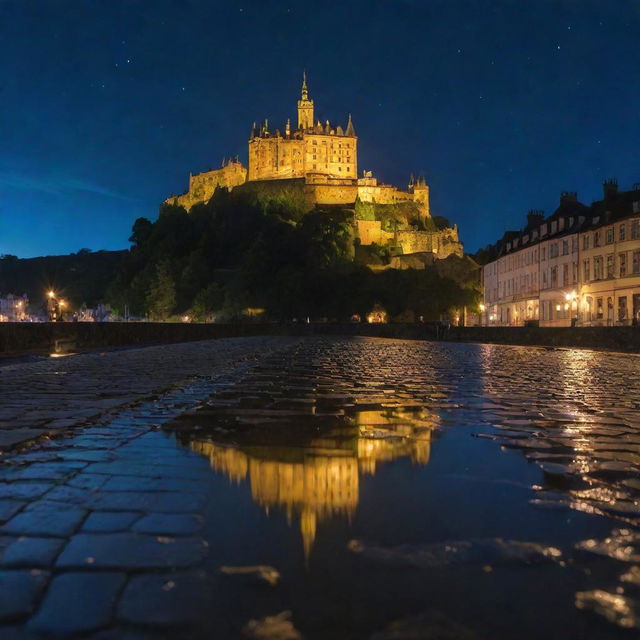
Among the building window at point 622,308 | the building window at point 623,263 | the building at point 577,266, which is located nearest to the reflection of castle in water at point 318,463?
the building at point 577,266

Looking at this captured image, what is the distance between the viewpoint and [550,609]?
2.27m

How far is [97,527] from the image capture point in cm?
320

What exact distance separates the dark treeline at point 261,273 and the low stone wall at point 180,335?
38980 mm

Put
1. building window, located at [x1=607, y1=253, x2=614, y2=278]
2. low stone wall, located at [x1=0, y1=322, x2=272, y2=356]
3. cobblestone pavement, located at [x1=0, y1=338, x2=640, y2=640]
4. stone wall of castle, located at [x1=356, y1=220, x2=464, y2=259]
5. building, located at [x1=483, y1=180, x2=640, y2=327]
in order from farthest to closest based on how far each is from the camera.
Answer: stone wall of castle, located at [x1=356, y1=220, x2=464, y2=259]
building window, located at [x1=607, y1=253, x2=614, y2=278]
building, located at [x1=483, y1=180, x2=640, y2=327]
low stone wall, located at [x1=0, y1=322, x2=272, y2=356]
cobblestone pavement, located at [x1=0, y1=338, x2=640, y2=640]

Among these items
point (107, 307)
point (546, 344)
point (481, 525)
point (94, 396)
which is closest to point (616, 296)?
point (546, 344)

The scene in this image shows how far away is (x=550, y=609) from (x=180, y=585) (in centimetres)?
137

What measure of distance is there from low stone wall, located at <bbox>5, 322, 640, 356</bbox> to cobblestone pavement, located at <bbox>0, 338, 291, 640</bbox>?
19429 mm

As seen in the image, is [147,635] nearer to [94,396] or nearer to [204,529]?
[204,529]

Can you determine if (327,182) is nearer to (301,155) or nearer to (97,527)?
(301,155)

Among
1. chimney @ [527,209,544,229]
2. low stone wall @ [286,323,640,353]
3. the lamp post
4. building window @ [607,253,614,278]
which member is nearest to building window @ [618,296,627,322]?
building window @ [607,253,614,278]

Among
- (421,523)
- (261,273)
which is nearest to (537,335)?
(421,523)

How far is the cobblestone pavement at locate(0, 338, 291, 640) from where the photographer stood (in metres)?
2.24

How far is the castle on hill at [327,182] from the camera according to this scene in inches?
5295

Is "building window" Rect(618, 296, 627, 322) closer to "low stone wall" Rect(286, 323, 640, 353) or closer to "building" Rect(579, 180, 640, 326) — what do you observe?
"building" Rect(579, 180, 640, 326)
